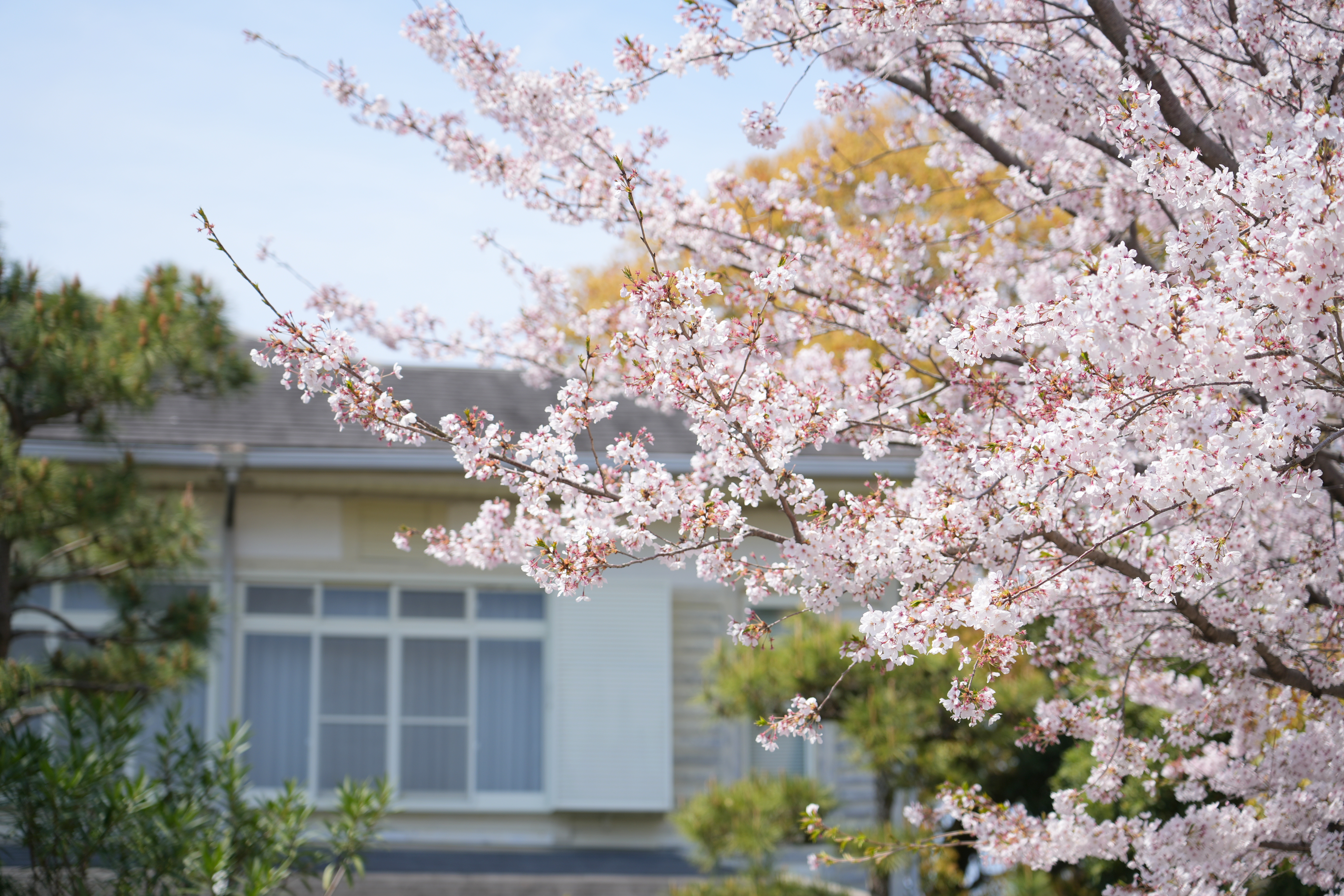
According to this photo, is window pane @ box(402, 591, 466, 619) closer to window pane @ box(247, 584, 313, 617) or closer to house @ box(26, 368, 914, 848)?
house @ box(26, 368, 914, 848)

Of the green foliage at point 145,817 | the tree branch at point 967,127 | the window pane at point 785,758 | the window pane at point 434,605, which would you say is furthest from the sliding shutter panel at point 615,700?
the tree branch at point 967,127

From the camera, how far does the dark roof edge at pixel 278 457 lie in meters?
8.24

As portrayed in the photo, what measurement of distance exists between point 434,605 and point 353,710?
0.99m

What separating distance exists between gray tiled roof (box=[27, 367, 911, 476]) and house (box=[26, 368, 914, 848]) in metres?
0.05

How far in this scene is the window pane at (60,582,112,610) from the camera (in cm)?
884

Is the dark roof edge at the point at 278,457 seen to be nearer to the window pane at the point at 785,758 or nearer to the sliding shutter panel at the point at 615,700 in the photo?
the sliding shutter panel at the point at 615,700

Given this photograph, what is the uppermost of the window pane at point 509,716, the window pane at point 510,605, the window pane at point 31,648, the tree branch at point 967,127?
the tree branch at point 967,127

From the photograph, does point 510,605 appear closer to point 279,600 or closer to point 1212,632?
point 279,600

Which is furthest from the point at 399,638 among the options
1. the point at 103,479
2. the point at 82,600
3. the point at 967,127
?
the point at 967,127

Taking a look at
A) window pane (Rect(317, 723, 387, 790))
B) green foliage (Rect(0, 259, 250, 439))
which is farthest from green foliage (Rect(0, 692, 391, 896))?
window pane (Rect(317, 723, 387, 790))

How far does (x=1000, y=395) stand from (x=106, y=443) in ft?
16.5

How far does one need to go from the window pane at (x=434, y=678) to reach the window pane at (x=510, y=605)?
1.01 feet

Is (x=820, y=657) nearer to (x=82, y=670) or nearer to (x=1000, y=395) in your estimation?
(x=1000, y=395)

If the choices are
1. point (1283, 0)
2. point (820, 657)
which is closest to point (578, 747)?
point (820, 657)
